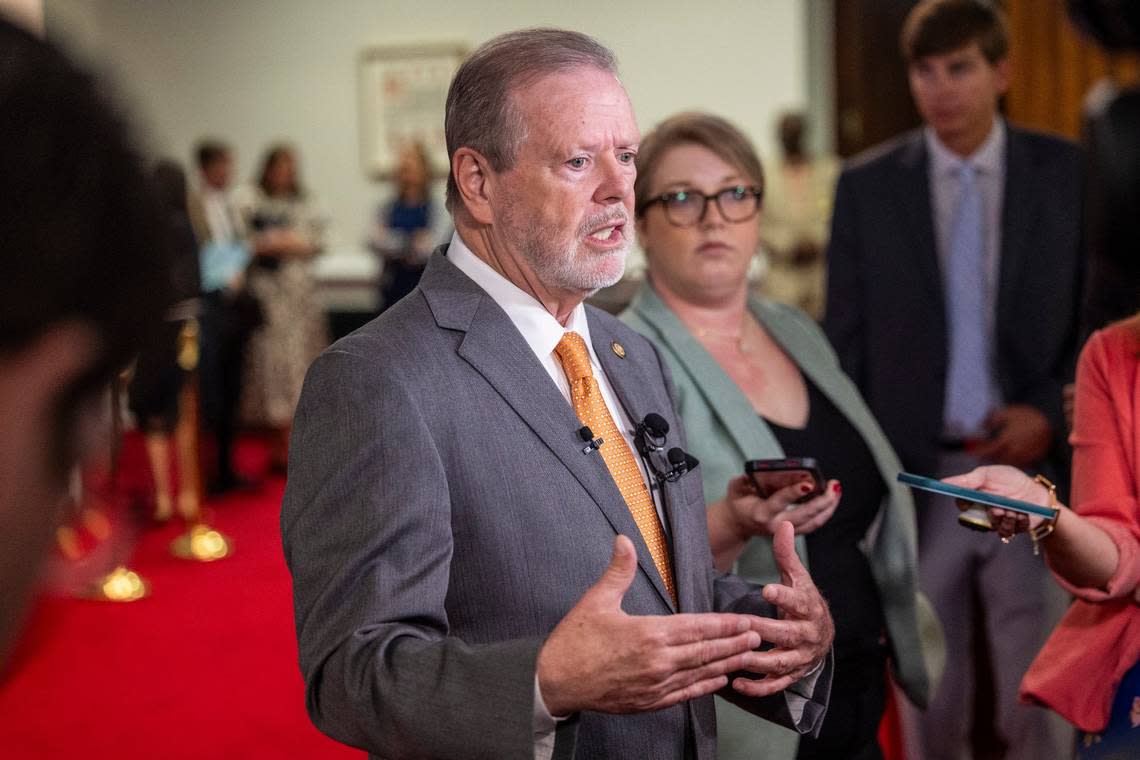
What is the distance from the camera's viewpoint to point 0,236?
1.58 ft

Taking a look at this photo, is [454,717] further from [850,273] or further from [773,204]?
[773,204]

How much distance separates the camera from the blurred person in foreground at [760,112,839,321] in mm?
7559

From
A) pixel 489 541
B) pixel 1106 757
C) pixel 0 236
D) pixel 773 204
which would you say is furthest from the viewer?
pixel 773 204

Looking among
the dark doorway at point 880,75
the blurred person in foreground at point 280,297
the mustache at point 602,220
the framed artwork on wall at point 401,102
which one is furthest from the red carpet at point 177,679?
the framed artwork on wall at point 401,102

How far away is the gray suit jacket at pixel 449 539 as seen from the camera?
1426 millimetres

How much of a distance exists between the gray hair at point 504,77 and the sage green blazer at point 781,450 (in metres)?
0.83

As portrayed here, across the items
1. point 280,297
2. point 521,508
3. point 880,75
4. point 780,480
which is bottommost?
point 280,297

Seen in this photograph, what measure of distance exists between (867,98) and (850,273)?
4.46m

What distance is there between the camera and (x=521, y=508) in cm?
162

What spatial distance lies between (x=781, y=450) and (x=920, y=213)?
1.24 meters

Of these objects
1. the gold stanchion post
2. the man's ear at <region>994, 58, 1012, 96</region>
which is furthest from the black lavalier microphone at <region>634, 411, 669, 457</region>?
the gold stanchion post

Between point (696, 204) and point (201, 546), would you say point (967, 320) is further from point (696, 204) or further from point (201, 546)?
point (201, 546)

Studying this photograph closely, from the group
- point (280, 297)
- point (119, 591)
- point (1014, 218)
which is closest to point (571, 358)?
point (1014, 218)

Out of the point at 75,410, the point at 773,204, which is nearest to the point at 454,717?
the point at 75,410
